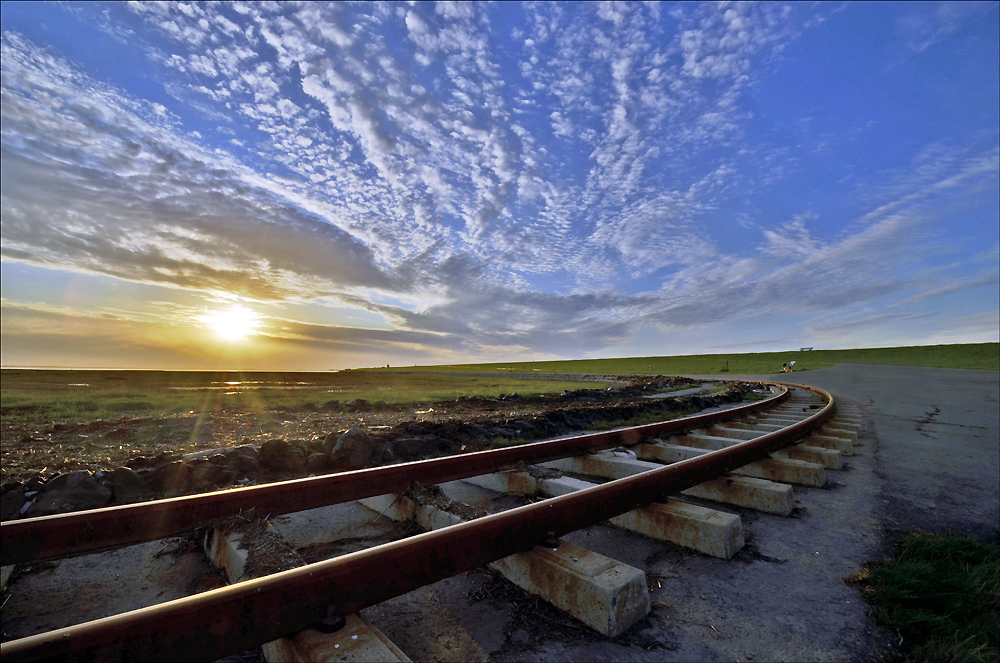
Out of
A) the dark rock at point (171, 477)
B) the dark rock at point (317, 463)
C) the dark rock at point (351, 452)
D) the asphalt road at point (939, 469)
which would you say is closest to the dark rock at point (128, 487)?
the dark rock at point (171, 477)

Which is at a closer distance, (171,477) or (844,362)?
(171,477)

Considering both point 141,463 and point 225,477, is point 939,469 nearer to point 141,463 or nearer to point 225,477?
point 225,477

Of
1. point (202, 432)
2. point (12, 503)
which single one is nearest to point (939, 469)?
point (12, 503)

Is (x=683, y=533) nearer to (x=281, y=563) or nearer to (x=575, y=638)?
(x=575, y=638)

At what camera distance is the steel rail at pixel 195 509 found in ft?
7.60

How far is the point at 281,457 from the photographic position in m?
4.96

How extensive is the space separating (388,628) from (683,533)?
1.96 m

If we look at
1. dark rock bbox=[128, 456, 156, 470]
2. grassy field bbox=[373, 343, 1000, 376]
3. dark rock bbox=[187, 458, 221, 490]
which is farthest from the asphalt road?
grassy field bbox=[373, 343, 1000, 376]

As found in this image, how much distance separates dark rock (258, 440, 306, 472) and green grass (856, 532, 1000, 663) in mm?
5096

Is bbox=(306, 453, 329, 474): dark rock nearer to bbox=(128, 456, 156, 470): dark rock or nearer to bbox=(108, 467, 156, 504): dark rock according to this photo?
bbox=(108, 467, 156, 504): dark rock

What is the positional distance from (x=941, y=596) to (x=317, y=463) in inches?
207

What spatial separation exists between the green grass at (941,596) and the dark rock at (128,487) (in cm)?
544

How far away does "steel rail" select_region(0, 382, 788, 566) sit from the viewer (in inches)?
91.2

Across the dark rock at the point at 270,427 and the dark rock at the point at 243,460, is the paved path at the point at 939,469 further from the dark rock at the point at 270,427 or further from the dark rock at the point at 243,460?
the dark rock at the point at 270,427
